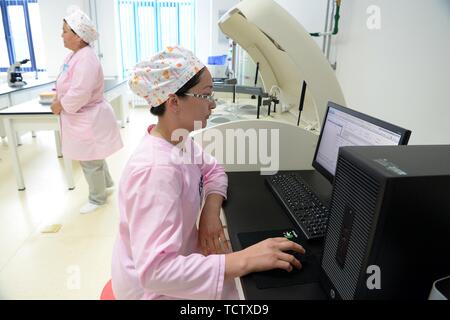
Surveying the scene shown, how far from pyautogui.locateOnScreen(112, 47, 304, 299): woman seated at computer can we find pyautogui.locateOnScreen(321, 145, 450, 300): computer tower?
211mm

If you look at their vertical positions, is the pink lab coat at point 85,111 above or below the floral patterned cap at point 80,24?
below

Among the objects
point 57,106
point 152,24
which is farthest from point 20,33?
point 57,106

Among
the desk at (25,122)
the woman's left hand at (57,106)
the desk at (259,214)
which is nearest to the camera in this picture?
the desk at (259,214)

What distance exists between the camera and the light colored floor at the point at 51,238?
1.67 m

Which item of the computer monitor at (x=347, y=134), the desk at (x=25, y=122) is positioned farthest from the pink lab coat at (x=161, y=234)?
the desk at (x=25, y=122)

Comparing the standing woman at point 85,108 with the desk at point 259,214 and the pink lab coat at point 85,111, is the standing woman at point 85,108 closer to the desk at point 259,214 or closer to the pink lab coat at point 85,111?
the pink lab coat at point 85,111

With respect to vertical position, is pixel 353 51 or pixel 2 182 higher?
pixel 353 51

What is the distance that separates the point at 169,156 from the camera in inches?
31.6

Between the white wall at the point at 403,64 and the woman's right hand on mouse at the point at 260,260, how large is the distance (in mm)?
755

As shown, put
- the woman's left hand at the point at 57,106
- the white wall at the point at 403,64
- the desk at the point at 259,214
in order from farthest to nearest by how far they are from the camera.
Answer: the woman's left hand at the point at 57,106 → the white wall at the point at 403,64 → the desk at the point at 259,214

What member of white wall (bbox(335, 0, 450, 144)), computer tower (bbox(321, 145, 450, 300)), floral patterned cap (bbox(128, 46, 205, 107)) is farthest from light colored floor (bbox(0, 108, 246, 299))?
white wall (bbox(335, 0, 450, 144))

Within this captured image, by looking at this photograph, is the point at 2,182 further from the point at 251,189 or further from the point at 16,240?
the point at 251,189

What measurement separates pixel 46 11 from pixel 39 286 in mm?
4688
